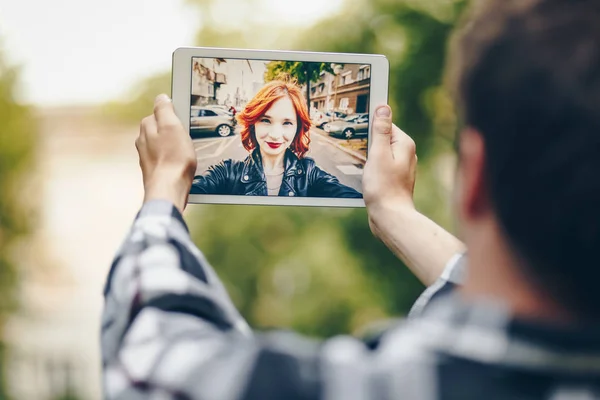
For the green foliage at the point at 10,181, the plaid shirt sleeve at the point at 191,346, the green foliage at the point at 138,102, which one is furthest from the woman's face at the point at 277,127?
the green foliage at the point at 138,102

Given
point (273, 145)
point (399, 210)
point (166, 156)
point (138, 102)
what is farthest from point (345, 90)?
point (138, 102)

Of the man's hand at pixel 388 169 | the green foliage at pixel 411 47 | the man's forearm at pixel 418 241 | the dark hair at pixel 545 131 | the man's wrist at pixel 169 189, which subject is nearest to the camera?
the dark hair at pixel 545 131

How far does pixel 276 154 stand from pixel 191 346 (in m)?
Answer: 0.57

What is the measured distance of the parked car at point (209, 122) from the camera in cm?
109

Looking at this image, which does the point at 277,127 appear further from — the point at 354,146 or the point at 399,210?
the point at 399,210

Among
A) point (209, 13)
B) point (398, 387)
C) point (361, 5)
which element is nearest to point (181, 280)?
point (398, 387)

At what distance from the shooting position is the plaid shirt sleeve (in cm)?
54

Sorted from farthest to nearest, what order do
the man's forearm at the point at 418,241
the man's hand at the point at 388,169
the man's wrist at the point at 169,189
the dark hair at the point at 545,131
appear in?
the man's hand at the point at 388,169 < the man's forearm at the point at 418,241 < the man's wrist at the point at 169,189 < the dark hair at the point at 545,131

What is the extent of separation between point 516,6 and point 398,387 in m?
0.26

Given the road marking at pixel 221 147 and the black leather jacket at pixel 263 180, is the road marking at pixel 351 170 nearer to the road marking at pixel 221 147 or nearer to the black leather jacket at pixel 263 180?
the black leather jacket at pixel 263 180

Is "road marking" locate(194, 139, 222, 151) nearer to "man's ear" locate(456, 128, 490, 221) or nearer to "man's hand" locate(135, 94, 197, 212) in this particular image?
"man's hand" locate(135, 94, 197, 212)

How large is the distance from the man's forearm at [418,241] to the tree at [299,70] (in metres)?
0.24

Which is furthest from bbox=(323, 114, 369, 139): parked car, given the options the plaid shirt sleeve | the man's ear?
the man's ear

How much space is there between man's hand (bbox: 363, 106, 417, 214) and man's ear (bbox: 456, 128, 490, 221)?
439 millimetres
